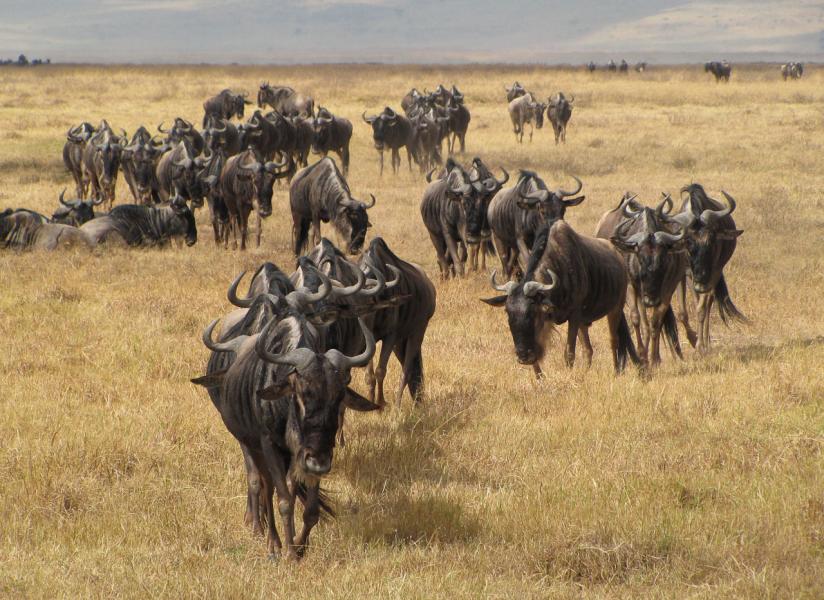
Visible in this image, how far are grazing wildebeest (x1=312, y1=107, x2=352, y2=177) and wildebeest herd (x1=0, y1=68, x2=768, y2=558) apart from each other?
94.3 inches

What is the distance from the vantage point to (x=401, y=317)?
7777mm

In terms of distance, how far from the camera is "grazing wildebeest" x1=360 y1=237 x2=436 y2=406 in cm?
753

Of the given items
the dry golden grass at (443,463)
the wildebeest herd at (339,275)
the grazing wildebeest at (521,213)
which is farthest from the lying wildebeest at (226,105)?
the grazing wildebeest at (521,213)

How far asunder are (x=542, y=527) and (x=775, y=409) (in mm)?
2852

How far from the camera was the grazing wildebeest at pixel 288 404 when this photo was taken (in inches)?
179

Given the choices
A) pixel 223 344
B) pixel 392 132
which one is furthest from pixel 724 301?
pixel 392 132

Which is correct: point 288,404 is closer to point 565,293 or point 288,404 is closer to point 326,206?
point 565,293

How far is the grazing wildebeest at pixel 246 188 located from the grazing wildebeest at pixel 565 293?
24.9ft

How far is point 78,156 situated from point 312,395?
18.5 metres

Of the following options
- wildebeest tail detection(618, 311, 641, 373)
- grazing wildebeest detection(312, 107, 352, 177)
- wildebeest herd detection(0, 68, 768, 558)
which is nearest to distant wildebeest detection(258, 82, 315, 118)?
grazing wildebeest detection(312, 107, 352, 177)

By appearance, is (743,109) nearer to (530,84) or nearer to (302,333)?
(530,84)

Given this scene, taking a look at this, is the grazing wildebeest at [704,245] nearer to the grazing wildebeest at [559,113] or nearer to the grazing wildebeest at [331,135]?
the grazing wildebeest at [331,135]

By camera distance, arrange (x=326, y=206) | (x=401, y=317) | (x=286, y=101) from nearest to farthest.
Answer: (x=401, y=317) < (x=326, y=206) < (x=286, y=101)

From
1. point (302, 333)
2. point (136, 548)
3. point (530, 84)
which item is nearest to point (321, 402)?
point (302, 333)
